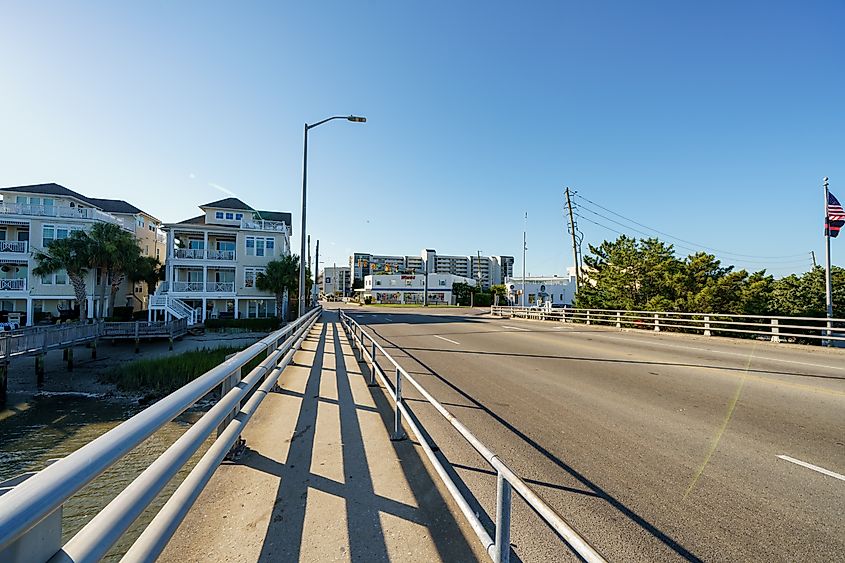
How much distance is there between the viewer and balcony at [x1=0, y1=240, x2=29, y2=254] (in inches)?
1357

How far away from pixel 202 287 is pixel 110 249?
817cm

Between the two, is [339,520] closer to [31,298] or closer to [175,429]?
[175,429]

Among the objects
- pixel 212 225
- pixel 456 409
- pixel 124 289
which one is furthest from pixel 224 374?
pixel 124 289

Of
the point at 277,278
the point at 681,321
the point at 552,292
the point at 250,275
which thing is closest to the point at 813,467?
the point at 681,321

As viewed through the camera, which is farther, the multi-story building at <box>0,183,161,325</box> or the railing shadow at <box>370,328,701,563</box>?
the multi-story building at <box>0,183,161,325</box>

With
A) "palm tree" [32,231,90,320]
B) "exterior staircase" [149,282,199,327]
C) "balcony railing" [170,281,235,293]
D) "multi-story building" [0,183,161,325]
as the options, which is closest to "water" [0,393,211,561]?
"palm tree" [32,231,90,320]

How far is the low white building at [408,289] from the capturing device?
97312mm

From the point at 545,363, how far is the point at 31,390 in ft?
73.5

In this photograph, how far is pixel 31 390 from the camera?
18500 millimetres

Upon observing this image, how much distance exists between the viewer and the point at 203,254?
126 feet

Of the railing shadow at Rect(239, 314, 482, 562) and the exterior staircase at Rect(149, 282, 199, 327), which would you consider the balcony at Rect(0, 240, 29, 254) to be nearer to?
the exterior staircase at Rect(149, 282, 199, 327)

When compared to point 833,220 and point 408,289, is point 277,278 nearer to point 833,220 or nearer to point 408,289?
point 833,220

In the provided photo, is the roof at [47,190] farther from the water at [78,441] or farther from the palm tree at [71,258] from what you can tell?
the water at [78,441]

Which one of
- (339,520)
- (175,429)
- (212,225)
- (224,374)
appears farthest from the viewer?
(212,225)
